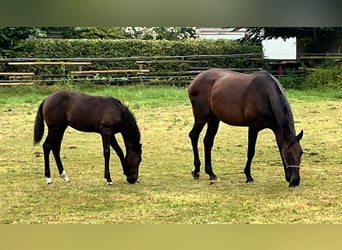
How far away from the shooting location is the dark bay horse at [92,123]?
2.08 m

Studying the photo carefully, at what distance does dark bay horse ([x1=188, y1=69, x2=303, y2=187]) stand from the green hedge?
0.78 ft

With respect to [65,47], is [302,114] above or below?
below

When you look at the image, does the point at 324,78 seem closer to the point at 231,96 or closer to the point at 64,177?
the point at 231,96

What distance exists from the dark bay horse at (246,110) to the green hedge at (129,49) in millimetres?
237

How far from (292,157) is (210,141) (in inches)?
16.5

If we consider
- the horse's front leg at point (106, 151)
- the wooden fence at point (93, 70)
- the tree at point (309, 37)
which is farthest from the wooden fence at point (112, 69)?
the horse's front leg at point (106, 151)

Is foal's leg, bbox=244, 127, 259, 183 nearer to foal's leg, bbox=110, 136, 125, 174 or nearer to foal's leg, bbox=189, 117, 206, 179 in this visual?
foal's leg, bbox=189, 117, 206, 179

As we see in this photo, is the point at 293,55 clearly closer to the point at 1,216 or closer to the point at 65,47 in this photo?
the point at 65,47

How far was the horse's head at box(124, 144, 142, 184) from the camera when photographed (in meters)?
2.19

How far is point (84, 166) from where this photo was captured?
235 centimetres

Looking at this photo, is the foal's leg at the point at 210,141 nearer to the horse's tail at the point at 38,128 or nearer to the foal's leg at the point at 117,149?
the foal's leg at the point at 117,149

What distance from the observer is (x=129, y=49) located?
1.73m
